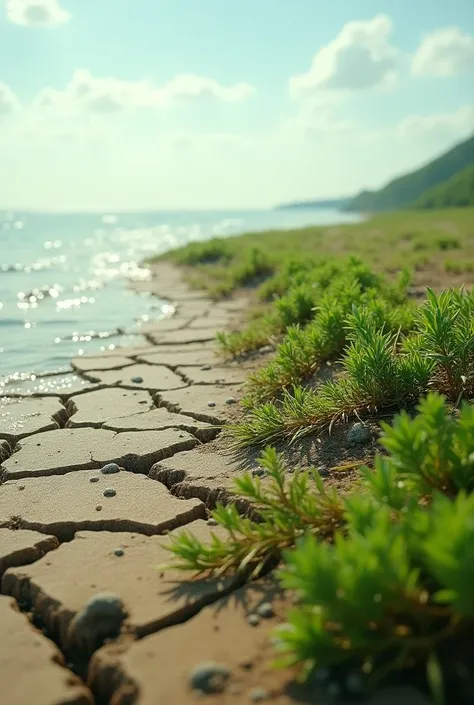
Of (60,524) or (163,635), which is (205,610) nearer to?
(163,635)

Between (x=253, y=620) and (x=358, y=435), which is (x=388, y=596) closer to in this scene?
(x=253, y=620)

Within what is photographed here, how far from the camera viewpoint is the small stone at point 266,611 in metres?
1.71

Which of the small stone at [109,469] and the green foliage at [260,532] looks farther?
the small stone at [109,469]

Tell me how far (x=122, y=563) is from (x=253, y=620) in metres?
0.54

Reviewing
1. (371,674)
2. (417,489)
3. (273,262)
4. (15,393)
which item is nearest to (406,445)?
(417,489)

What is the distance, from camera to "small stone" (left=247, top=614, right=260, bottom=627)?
1681mm

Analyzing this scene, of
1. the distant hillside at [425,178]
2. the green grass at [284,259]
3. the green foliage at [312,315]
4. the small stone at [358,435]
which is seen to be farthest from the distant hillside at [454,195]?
the small stone at [358,435]

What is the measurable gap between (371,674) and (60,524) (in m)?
1.30

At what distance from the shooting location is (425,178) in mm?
76312

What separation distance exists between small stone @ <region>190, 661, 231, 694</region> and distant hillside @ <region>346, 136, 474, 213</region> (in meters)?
73.6

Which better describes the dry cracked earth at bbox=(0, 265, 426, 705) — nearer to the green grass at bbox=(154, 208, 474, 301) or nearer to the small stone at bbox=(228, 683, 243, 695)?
the small stone at bbox=(228, 683, 243, 695)

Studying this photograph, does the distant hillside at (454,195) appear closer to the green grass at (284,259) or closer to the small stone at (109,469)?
the green grass at (284,259)

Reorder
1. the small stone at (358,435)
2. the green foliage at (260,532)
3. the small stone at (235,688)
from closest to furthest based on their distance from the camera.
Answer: the small stone at (235,688)
the green foliage at (260,532)
the small stone at (358,435)

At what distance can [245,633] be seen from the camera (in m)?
1.65
